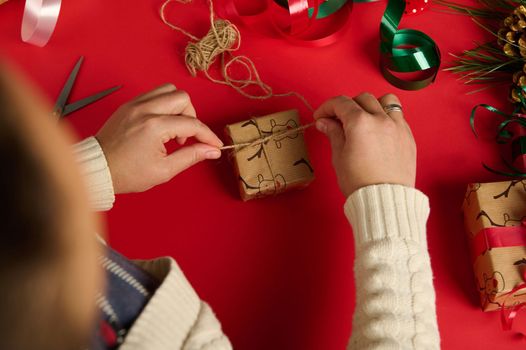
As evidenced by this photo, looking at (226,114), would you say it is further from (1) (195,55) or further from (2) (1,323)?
(2) (1,323)

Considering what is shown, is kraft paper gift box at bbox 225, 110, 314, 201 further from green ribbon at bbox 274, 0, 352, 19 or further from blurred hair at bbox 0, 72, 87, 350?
blurred hair at bbox 0, 72, 87, 350

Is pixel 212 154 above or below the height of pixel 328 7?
below

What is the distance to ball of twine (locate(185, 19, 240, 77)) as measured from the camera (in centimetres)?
93

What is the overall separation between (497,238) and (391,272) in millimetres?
219

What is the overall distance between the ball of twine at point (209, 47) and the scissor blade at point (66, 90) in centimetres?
20

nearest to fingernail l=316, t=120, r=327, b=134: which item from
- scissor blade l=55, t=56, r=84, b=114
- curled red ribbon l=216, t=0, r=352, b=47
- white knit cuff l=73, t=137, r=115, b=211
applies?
curled red ribbon l=216, t=0, r=352, b=47

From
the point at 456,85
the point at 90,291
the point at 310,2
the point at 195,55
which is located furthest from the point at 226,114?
the point at 90,291

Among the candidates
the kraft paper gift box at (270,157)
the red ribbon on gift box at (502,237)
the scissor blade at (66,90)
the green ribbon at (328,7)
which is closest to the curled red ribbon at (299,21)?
the green ribbon at (328,7)

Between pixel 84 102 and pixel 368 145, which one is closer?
pixel 368 145

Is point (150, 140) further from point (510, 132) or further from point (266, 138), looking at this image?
point (510, 132)

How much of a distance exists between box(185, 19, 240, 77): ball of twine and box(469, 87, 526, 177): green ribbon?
1.53ft

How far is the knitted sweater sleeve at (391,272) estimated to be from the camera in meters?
0.68

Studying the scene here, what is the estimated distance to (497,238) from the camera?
808 millimetres

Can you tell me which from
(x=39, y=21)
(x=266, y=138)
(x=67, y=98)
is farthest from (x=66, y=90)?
(x=266, y=138)
